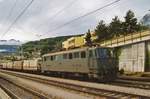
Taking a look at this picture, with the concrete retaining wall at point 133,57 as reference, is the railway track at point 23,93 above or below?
below

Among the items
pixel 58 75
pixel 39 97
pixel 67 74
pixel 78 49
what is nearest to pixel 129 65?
pixel 58 75

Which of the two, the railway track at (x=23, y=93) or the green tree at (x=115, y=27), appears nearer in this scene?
the railway track at (x=23, y=93)

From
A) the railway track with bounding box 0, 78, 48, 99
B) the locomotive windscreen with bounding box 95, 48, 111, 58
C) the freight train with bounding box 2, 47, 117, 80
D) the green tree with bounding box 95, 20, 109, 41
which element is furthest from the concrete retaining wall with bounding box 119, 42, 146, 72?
the green tree with bounding box 95, 20, 109, 41

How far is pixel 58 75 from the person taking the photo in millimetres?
39844

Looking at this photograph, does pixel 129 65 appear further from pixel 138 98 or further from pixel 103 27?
pixel 103 27

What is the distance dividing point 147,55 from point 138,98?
30095 mm

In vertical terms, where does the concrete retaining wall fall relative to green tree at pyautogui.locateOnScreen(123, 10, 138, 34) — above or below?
below

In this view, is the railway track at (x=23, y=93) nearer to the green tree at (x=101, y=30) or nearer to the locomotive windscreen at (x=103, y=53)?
the locomotive windscreen at (x=103, y=53)

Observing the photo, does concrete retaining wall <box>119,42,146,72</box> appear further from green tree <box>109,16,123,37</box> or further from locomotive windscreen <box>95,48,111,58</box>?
green tree <box>109,16,123,37</box>

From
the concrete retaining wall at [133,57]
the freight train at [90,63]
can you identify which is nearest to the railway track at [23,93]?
the freight train at [90,63]

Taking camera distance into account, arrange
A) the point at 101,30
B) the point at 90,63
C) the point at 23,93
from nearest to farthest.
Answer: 1. the point at 23,93
2. the point at 90,63
3. the point at 101,30

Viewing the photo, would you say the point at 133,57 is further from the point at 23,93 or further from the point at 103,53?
the point at 23,93

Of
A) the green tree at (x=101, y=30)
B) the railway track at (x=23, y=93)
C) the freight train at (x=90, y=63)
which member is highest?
the green tree at (x=101, y=30)

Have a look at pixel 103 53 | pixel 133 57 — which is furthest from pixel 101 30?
pixel 103 53
